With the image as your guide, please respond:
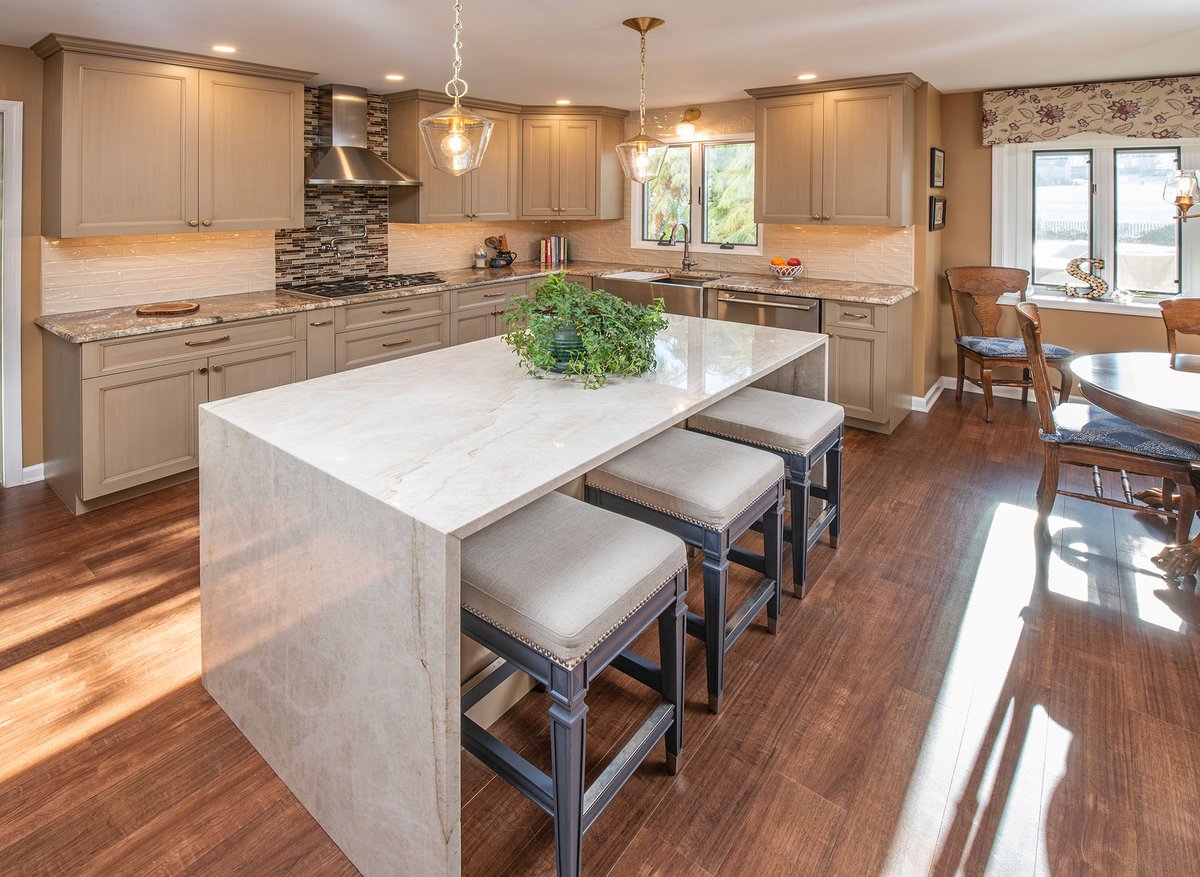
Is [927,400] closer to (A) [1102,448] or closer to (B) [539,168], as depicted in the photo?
(A) [1102,448]

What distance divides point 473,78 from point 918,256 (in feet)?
10.4

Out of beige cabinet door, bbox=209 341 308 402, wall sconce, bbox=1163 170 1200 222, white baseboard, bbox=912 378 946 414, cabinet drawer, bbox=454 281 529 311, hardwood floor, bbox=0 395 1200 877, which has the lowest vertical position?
hardwood floor, bbox=0 395 1200 877

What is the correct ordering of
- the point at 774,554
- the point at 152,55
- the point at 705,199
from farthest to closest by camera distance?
the point at 705,199, the point at 152,55, the point at 774,554

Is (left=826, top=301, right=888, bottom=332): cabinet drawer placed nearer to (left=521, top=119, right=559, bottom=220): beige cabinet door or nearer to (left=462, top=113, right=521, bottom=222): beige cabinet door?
(left=521, top=119, right=559, bottom=220): beige cabinet door

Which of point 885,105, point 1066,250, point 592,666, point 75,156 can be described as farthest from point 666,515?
point 1066,250

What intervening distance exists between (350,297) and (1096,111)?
16.1 feet

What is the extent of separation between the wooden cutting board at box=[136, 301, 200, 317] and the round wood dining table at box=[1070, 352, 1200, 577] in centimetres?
427

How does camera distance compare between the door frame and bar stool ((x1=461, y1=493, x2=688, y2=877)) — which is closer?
bar stool ((x1=461, y1=493, x2=688, y2=877))

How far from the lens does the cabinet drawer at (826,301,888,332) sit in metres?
4.66

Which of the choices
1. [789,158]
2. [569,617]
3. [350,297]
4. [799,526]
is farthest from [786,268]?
[569,617]

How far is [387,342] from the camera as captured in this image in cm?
477

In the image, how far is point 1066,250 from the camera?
533 centimetres

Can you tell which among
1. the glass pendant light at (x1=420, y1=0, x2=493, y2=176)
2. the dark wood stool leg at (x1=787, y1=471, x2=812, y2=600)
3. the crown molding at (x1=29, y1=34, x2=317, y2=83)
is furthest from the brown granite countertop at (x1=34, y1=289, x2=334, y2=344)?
the dark wood stool leg at (x1=787, y1=471, x2=812, y2=600)

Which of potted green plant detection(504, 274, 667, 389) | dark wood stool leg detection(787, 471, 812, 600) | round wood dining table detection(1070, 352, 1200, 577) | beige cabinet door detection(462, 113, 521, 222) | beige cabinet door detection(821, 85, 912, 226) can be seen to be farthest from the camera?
beige cabinet door detection(462, 113, 521, 222)
